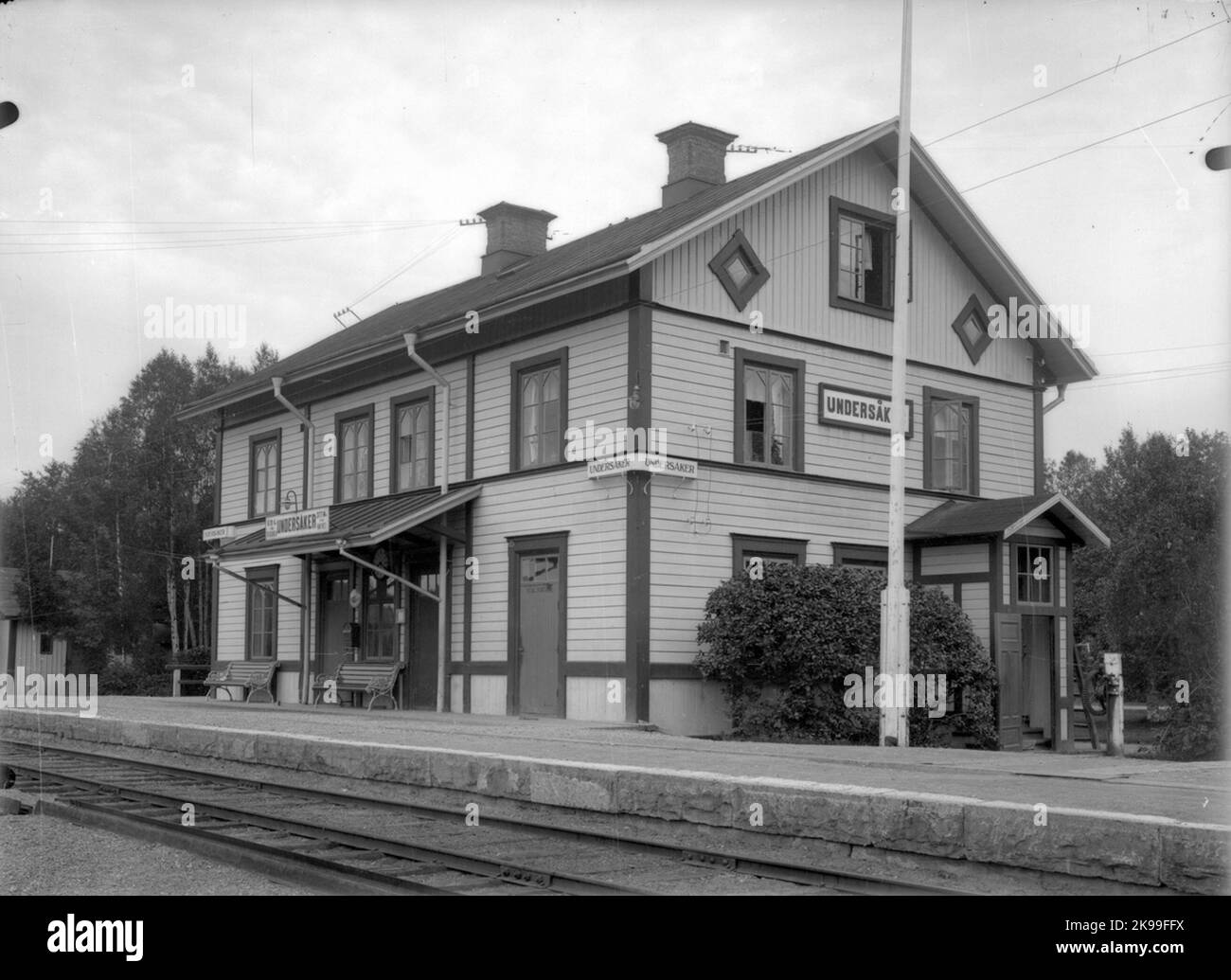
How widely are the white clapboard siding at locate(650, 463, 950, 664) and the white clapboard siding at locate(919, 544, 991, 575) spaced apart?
1355 millimetres

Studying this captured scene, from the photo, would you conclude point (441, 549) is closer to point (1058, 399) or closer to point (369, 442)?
point (369, 442)

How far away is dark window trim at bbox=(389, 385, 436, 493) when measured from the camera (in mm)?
22641

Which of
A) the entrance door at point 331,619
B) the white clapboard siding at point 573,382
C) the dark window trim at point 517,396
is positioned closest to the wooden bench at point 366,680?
the entrance door at point 331,619

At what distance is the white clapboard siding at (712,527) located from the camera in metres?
18.5

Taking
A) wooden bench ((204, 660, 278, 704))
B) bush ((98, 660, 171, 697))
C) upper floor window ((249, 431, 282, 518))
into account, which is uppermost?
upper floor window ((249, 431, 282, 518))

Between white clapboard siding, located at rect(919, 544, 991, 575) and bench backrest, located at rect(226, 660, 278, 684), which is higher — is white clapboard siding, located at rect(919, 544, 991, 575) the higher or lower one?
Answer: the higher one

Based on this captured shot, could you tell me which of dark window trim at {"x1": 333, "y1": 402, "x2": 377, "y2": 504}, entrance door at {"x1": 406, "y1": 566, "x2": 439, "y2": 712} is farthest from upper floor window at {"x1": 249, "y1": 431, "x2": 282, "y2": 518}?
entrance door at {"x1": 406, "y1": 566, "x2": 439, "y2": 712}

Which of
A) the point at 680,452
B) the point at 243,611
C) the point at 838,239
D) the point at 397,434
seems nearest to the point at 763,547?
the point at 680,452

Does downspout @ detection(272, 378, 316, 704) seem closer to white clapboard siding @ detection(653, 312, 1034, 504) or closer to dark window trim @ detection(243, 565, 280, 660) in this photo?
dark window trim @ detection(243, 565, 280, 660)

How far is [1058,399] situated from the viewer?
975 inches

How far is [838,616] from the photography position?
60.1ft

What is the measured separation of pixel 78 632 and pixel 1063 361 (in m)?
39.6
